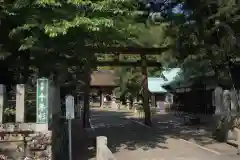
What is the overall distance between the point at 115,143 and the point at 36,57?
20.8 ft

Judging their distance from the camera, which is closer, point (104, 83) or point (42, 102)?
point (42, 102)

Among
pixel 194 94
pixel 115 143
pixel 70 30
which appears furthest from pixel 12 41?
pixel 194 94

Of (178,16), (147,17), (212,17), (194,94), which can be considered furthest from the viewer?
(194,94)

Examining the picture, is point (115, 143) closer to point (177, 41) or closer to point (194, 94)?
point (177, 41)

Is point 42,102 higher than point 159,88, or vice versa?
point 159,88

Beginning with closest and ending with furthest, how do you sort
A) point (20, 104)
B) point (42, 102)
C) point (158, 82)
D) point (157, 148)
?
point (20, 104), point (42, 102), point (157, 148), point (158, 82)

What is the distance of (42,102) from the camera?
1227 cm

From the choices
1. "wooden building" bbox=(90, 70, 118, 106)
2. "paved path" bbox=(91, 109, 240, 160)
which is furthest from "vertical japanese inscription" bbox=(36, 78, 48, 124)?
"wooden building" bbox=(90, 70, 118, 106)

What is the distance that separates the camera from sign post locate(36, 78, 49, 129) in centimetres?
1206

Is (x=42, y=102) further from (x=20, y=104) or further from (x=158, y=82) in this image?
(x=158, y=82)

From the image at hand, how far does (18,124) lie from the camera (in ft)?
38.9

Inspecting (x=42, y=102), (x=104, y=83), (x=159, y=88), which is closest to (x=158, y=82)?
(x=159, y=88)

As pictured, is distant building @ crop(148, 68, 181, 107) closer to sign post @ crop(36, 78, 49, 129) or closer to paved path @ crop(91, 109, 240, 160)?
paved path @ crop(91, 109, 240, 160)

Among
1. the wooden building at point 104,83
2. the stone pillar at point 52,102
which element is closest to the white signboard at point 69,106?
the stone pillar at point 52,102
